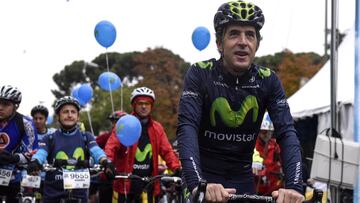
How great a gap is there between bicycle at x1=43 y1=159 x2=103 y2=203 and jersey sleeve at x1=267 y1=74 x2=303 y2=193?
13.1 ft

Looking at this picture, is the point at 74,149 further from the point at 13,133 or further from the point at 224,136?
the point at 224,136

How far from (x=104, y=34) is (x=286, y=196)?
35.0 ft

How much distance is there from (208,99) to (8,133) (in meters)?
4.79

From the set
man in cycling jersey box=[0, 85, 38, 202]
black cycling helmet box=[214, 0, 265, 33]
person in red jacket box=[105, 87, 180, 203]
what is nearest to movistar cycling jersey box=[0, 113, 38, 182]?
man in cycling jersey box=[0, 85, 38, 202]

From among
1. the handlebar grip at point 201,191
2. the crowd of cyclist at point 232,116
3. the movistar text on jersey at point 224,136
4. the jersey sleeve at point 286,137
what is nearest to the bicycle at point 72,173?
the crowd of cyclist at point 232,116

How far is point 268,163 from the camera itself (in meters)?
10.8

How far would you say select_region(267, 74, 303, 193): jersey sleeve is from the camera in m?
4.19

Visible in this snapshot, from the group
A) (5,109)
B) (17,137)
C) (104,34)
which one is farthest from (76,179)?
(104,34)

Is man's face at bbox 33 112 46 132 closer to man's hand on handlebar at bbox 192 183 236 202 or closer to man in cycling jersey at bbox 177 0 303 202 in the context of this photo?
man in cycling jersey at bbox 177 0 303 202

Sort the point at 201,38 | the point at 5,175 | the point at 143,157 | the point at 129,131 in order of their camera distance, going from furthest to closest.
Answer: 1. the point at 201,38
2. the point at 143,157
3. the point at 129,131
4. the point at 5,175

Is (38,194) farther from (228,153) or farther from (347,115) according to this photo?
(228,153)

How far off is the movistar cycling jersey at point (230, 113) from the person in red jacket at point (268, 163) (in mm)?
5683

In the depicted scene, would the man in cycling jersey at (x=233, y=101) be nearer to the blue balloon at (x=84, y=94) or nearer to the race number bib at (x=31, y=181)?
the race number bib at (x=31, y=181)

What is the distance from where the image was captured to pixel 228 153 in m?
4.80
